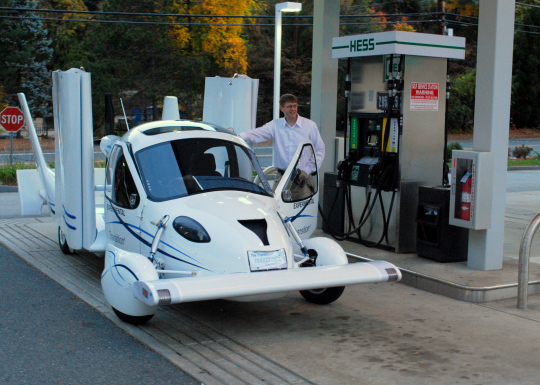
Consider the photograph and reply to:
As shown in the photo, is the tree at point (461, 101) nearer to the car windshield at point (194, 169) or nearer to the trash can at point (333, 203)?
the trash can at point (333, 203)

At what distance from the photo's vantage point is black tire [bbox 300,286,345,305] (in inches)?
262

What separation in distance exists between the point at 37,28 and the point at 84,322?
35.7 m

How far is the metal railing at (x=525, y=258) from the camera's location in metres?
6.46

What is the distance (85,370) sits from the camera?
501cm

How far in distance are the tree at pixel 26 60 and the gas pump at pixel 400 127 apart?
107 ft

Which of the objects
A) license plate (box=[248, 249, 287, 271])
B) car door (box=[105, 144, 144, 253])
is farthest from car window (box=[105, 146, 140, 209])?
license plate (box=[248, 249, 287, 271])

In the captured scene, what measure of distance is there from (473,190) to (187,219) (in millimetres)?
3390

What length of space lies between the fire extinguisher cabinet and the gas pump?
3.34 feet

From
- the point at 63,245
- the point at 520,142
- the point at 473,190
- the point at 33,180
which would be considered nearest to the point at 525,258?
the point at 473,190

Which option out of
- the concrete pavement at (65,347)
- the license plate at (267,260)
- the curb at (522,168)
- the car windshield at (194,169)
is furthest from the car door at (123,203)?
the curb at (522,168)

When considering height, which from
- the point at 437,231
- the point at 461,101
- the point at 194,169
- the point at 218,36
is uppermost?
the point at 218,36

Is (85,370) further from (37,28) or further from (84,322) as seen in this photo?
(37,28)

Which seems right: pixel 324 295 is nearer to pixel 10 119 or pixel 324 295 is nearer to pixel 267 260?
pixel 267 260

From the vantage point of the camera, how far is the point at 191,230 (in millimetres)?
5852
